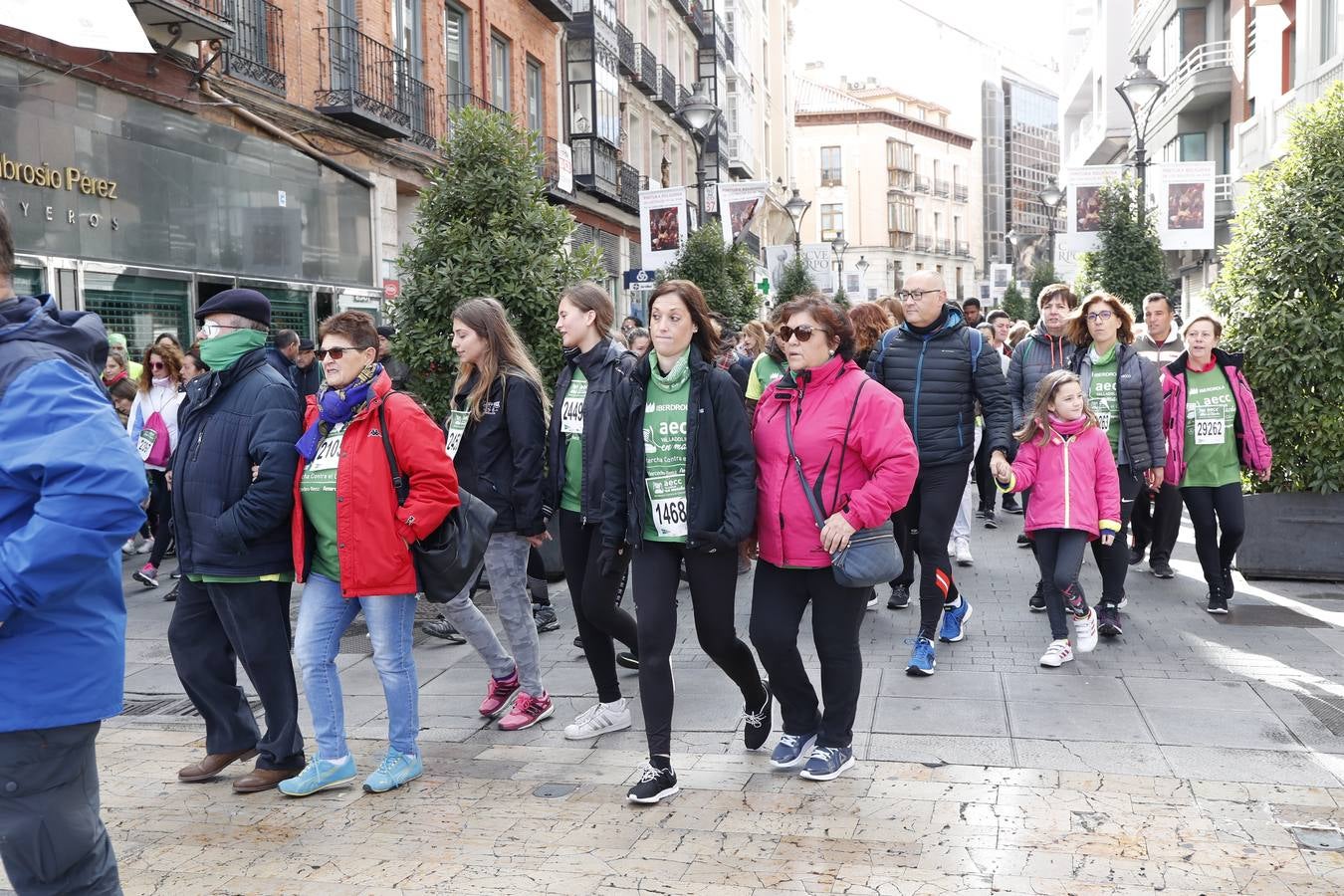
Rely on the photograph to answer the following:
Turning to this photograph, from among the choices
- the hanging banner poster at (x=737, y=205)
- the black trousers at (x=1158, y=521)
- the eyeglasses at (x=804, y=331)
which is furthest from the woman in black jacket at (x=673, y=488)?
the hanging banner poster at (x=737, y=205)

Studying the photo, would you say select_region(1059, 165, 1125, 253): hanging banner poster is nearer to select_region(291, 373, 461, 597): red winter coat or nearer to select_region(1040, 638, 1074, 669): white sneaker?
select_region(1040, 638, 1074, 669): white sneaker

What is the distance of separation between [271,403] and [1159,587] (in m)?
6.39

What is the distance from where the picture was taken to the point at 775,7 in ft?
198

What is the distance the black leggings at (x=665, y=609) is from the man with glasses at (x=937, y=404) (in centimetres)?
197

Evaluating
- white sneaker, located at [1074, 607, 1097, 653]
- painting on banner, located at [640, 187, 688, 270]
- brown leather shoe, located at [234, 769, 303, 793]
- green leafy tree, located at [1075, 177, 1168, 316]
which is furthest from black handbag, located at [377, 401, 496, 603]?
green leafy tree, located at [1075, 177, 1168, 316]

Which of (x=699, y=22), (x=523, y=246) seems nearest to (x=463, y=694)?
(x=523, y=246)

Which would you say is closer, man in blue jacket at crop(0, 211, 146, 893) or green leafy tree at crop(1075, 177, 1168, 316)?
man in blue jacket at crop(0, 211, 146, 893)

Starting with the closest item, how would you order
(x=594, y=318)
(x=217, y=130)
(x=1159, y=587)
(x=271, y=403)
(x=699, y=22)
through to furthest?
(x=271, y=403) < (x=594, y=318) < (x=1159, y=587) < (x=217, y=130) < (x=699, y=22)

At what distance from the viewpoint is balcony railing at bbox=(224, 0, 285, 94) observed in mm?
14578

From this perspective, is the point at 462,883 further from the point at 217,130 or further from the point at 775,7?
the point at 775,7

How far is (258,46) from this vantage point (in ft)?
49.4

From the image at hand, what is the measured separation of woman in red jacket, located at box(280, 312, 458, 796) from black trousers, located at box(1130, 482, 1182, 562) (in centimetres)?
538

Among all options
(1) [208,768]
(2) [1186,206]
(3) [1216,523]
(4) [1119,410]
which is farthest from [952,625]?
(2) [1186,206]

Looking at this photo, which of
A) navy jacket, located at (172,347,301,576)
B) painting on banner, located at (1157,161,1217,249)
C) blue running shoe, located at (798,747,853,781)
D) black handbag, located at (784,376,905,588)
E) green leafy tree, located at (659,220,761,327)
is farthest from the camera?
green leafy tree, located at (659,220,761,327)
